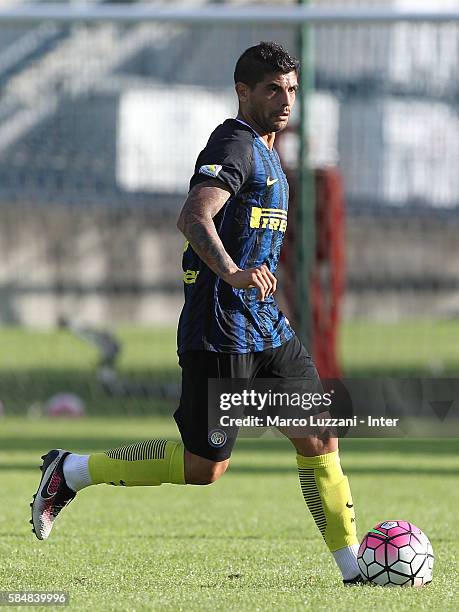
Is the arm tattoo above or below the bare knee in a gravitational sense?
above

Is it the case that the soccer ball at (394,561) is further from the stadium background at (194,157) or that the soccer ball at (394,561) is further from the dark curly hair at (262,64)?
the stadium background at (194,157)

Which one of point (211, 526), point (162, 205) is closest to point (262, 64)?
point (211, 526)

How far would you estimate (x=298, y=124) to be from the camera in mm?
12797

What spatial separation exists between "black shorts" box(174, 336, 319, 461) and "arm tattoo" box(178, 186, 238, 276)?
1.51ft

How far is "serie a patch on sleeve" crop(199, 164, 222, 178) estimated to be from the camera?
5.16 metres

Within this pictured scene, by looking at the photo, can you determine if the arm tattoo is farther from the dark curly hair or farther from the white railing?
the white railing

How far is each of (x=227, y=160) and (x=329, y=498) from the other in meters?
1.42

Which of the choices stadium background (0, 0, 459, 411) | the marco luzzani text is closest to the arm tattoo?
the marco luzzani text

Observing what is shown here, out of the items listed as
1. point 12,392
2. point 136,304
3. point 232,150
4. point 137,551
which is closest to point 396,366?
point 136,304

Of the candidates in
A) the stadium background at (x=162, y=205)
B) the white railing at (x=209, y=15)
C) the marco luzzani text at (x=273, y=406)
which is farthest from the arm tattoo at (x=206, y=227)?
the white railing at (x=209, y=15)

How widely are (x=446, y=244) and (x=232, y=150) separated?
10139mm

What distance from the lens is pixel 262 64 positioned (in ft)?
17.7

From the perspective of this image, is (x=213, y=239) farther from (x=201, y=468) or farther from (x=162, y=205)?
(x=162, y=205)

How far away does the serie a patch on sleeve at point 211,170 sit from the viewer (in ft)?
16.9
